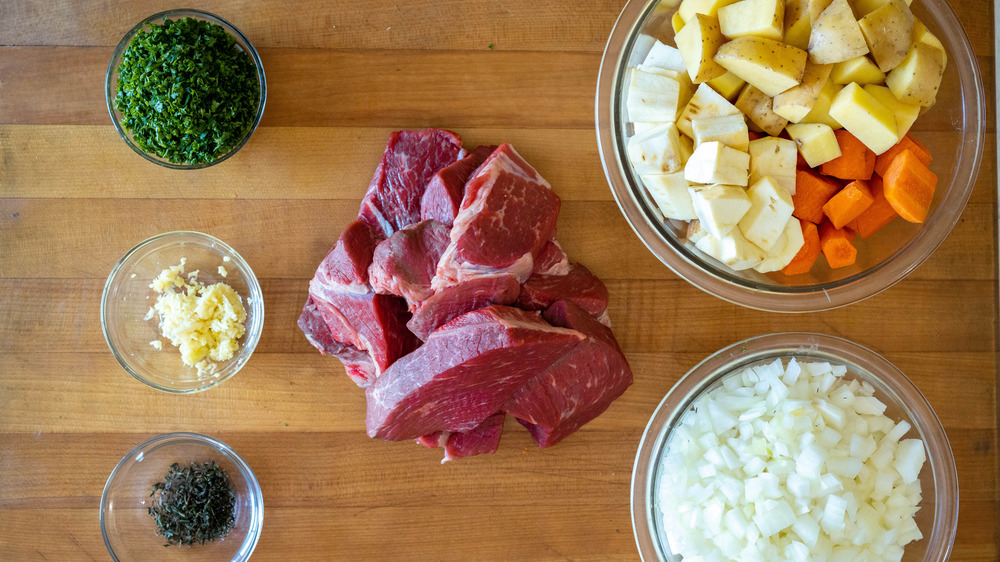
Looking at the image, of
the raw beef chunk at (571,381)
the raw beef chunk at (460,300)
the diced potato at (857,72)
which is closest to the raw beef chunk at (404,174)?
the raw beef chunk at (460,300)

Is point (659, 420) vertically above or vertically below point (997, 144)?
below

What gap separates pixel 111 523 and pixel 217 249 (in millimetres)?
1056

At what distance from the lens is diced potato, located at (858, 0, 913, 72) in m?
1.69

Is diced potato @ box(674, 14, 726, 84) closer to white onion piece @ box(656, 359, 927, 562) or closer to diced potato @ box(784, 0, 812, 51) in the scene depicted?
diced potato @ box(784, 0, 812, 51)

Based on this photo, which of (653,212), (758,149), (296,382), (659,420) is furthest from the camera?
(296,382)

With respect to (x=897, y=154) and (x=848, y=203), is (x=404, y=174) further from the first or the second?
(x=897, y=154)

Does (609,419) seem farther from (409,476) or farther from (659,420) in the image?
(409,476)

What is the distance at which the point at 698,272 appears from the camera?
2.04 m

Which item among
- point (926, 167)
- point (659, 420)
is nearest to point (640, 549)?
point (659, 420)

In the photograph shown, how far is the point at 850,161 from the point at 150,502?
2587 mm

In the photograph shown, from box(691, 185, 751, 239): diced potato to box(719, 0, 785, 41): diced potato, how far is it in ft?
1.35

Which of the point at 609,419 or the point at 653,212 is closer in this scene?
the point at 653,212

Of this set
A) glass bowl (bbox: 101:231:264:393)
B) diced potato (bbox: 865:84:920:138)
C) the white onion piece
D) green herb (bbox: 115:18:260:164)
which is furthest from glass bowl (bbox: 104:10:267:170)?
diced potato (bbox: 865:84:920:138)

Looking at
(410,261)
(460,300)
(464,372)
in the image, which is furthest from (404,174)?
(464,372)
